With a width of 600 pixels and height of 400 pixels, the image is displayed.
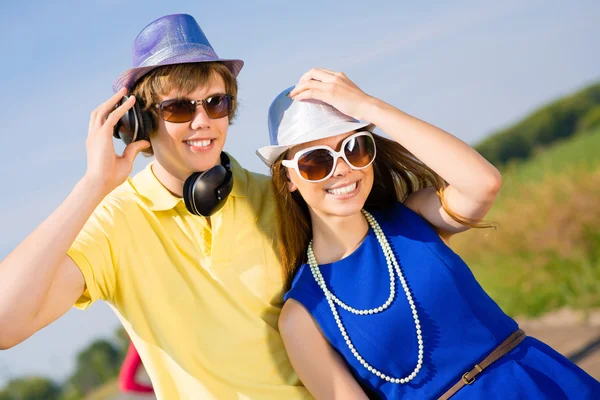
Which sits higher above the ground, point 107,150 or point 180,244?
point 107,150

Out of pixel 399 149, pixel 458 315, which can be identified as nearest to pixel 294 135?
pixel 399 149

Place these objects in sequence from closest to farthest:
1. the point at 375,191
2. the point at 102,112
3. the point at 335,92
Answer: the point at 335,92 < the point at 102,112 < the point at 375,191

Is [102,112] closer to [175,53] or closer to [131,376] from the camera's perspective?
[175,53]

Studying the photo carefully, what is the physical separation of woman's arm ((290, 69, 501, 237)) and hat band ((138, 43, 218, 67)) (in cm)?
49

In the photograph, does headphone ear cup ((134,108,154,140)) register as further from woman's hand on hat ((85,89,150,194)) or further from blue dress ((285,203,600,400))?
blue dress ((285,203,600,400))

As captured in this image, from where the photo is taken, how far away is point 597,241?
771 centimetres

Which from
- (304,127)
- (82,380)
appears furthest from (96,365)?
(304,127)

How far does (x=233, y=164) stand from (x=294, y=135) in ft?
1.99

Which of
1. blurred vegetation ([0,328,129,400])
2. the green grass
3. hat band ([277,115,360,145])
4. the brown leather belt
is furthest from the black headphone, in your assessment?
blurred vegetation ([0,328,129,400])

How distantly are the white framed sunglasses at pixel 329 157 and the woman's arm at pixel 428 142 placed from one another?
0.11 m

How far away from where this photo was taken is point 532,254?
317 inches

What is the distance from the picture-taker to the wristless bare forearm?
247cm

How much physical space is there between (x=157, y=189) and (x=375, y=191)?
91 centimetres

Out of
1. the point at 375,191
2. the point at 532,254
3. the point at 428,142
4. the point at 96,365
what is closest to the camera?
the point at 428,142
